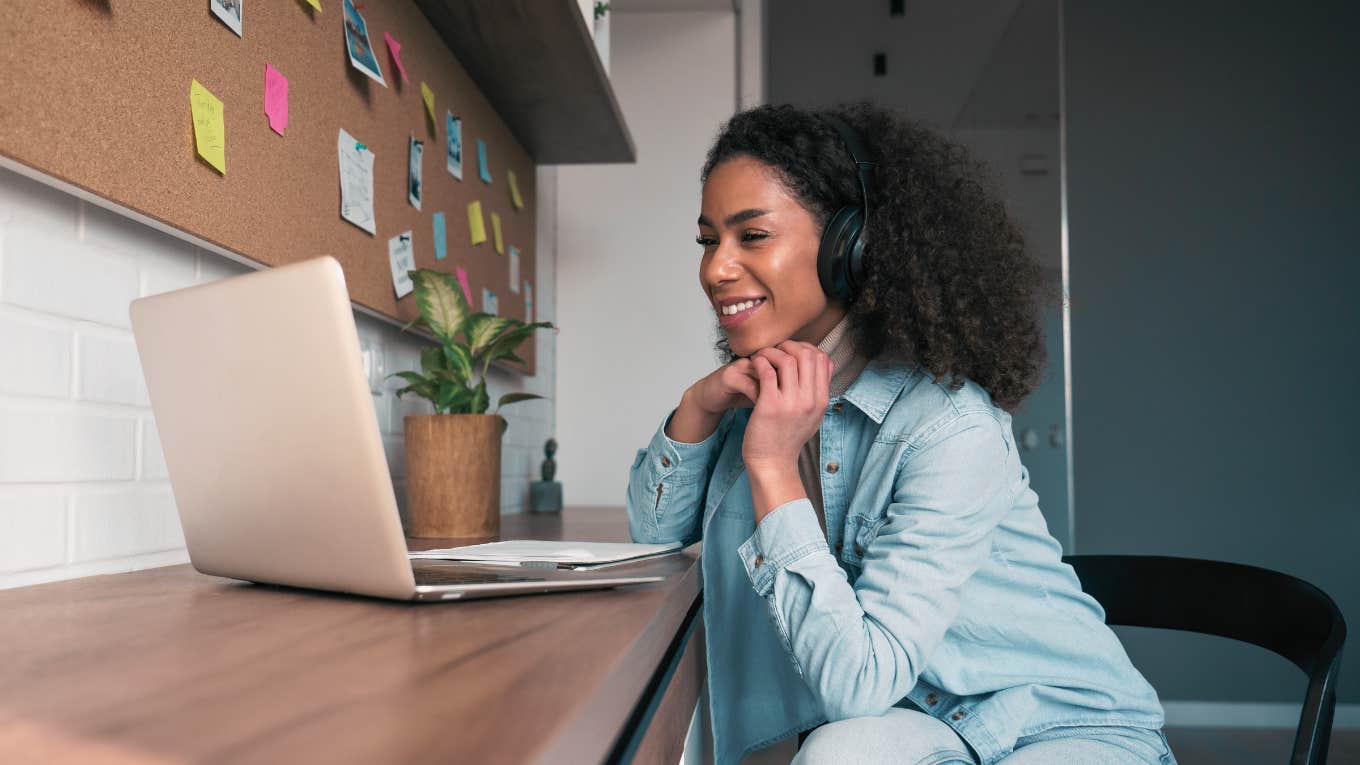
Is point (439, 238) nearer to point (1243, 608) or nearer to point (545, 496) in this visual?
point (545, 496)

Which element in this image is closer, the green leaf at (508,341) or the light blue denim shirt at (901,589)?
the light blue denim shirt at (901,589)

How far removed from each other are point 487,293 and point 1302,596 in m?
1.49

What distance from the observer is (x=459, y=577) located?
71 cm

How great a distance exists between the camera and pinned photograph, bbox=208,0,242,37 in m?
0.98

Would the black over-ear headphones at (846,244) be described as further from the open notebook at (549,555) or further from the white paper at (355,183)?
the white paper at (355,183)

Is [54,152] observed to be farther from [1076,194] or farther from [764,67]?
[1076,194]

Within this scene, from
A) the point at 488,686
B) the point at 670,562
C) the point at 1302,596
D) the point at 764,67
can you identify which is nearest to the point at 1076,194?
the point at 764,67

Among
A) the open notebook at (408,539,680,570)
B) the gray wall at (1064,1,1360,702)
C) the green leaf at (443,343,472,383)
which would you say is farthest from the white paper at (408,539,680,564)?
the gray wall at (1064,1,1360,702)

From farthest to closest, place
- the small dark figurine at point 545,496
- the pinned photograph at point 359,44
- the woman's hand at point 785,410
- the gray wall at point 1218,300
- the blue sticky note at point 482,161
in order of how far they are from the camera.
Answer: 1. the gray wall at point 1218,300
2. the small dark figurine at point 545,496
3. the blue sticky note at point 482,161
4. the pinned photograph at point 359,44
5. the woman's hand at point 785,410

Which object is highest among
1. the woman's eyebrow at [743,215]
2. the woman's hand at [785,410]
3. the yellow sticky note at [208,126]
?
the yellow sticky note at [208,126]

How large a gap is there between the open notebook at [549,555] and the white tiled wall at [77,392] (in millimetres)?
294

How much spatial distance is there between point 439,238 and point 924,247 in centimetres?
95

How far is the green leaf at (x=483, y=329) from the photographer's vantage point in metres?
1.41

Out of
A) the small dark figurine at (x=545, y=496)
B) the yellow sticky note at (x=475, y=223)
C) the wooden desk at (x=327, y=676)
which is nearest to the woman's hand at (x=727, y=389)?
the wooden desk at (x=327, y=676)
